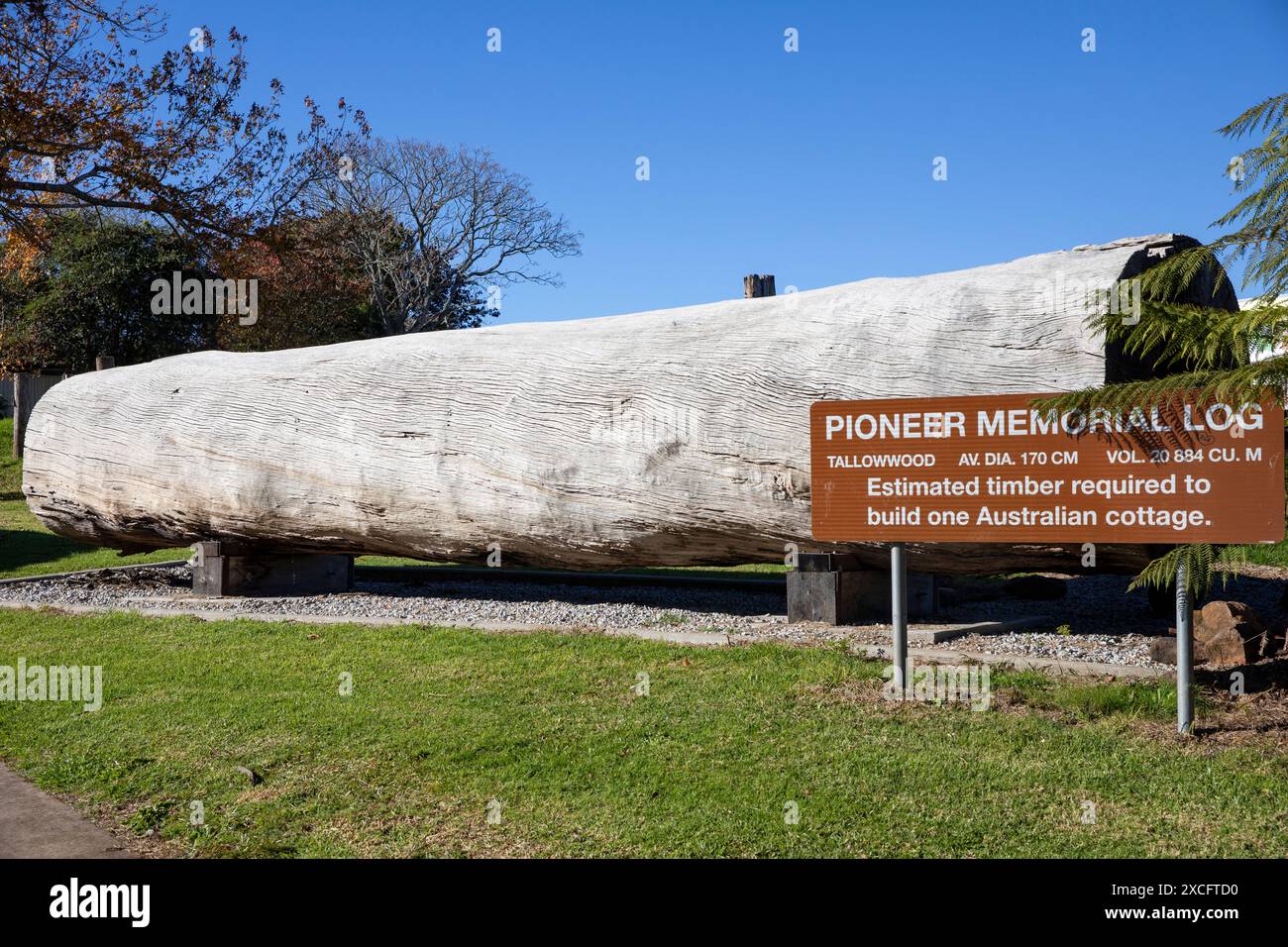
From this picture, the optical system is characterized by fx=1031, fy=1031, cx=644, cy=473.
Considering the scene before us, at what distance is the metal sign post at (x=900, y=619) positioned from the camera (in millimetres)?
5207

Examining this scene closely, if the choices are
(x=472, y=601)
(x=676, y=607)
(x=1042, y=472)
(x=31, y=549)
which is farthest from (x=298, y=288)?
(x=1042, y=472)

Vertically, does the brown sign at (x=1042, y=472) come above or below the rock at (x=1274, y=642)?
above

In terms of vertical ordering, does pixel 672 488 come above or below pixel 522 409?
below

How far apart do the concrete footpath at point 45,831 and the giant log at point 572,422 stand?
3.64m

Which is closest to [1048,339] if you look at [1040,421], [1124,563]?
[1040,421]

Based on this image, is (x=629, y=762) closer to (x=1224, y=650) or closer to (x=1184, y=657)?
(x=1184, y=657)

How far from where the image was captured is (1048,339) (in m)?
5.67

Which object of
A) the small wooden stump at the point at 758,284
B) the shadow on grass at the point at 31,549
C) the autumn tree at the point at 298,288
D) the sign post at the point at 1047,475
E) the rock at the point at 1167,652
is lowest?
the rock at the point at 1167,652

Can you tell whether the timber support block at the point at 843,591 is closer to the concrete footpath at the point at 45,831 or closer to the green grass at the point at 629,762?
the green grass at the point at 629,762

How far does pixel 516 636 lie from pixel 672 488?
1.41 metres

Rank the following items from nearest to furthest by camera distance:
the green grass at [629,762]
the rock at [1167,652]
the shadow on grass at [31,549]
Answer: the green grass at [629,762] → the rock at [1167,652] → the shadow on grass at [31,549]

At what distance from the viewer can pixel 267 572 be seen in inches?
361

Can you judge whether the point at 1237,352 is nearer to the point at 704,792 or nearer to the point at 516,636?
the point at 704,792

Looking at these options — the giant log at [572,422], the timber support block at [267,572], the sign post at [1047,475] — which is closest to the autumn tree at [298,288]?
the giant log at [572,422]
